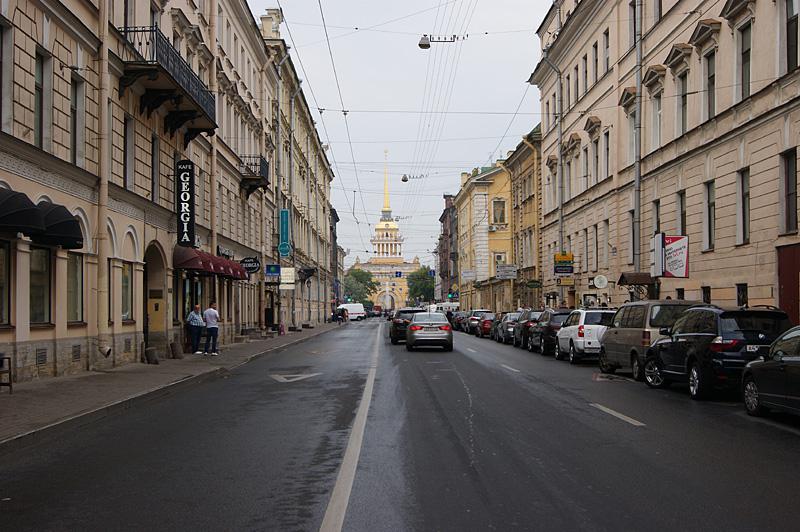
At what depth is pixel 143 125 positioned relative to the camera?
75.3 ft

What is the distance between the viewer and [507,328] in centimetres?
3681

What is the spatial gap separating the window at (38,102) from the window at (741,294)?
18.7 m

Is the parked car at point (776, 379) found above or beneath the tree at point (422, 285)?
beneath

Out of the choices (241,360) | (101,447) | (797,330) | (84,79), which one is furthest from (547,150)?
(101,447)

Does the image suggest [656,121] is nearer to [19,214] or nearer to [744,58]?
[744,58]

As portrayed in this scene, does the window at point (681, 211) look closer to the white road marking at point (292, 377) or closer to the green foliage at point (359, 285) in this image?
the white road marking at point (292, 377)

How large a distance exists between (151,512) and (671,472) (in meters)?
4.79

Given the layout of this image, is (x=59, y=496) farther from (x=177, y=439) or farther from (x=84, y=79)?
(x=84, y=79)

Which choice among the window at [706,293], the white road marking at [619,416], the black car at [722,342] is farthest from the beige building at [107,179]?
the window at [706,293]

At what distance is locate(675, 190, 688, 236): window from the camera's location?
28406mm

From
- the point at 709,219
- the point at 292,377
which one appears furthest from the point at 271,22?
the point at 292,377

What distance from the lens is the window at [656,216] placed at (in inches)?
1217

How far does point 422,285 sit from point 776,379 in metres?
156

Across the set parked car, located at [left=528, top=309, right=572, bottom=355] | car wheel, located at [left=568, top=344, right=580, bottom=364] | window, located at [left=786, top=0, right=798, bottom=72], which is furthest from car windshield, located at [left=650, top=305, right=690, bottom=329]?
parked car, located at [left=528, top=309, right=572, bottom=355]
